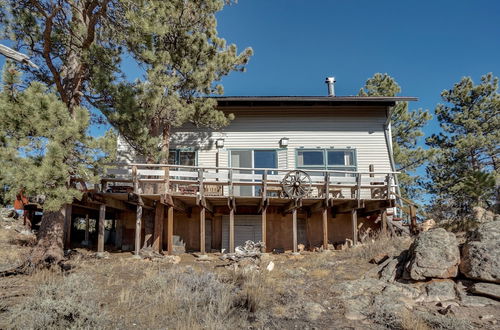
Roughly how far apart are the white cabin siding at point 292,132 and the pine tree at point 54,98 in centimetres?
485

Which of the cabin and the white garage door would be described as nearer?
the cabin

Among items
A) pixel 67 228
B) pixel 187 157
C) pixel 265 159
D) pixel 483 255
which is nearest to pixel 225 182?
pixel 265 159

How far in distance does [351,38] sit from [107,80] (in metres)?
15.8

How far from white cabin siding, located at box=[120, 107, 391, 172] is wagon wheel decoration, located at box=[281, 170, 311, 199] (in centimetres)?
258

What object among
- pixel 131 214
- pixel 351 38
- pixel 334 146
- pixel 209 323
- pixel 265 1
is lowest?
pixel 209 323

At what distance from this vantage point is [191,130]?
48.1ft

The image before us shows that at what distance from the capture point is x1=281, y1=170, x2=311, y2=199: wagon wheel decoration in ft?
38.1

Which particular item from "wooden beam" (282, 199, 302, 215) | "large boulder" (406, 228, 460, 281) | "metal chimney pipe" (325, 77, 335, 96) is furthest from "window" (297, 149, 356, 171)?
"large boulder" (406, 228, 460, 281)

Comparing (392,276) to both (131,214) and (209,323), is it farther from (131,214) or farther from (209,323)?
(131,214)

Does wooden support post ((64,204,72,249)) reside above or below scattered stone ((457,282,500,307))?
above

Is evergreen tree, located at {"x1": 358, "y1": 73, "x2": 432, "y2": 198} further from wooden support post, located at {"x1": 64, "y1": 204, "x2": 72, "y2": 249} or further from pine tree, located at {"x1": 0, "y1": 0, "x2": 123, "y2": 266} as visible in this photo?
wooden support post, located at {"x1": 64, "y1": 204, "x2": 72, "y2": 249}

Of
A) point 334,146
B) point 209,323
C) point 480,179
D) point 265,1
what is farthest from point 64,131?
point 265,1

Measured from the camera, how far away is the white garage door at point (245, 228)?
549 inches

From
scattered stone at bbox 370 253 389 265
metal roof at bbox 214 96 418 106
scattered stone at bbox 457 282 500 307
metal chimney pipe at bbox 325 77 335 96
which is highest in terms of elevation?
metal chimney pipe at bbox 325 77 335 96
